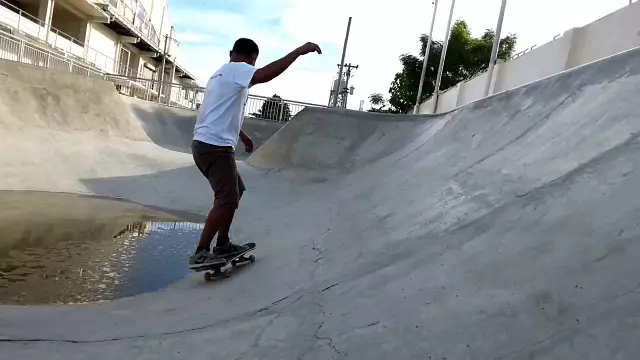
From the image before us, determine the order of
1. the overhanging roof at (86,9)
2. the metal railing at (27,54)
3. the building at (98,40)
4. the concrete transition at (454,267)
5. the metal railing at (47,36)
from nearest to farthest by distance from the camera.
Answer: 1. the concrete transition at (454,267)
2. the metal railing at (27,54)
3. the building at (98,40)
4. the metal railing at (47,36)
5. the overhanging roof at (86,9)

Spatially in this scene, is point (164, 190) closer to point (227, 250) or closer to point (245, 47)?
point (227, 250)

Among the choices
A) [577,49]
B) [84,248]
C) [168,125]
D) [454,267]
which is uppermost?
[577,49]

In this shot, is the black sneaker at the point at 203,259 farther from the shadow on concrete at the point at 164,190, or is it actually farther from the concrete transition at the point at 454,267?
the shadow on concrete at the point at 164,190

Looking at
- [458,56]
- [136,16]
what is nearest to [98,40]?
[136,16]

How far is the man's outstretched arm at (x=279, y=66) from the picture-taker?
362cm

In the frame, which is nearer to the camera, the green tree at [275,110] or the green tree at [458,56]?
the green tree at [275,110]

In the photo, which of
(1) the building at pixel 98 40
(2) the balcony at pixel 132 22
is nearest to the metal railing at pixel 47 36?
(1) the building at pixel 98 40

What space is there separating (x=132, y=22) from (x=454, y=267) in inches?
1612

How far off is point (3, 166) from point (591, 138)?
8735mm

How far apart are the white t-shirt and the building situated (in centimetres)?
1454

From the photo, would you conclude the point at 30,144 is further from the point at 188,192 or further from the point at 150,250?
the point at 150,250

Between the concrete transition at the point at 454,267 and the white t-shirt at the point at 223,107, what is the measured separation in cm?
113

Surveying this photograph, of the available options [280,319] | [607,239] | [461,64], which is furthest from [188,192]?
[461,64]

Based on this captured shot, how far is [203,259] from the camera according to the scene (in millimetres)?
3912
